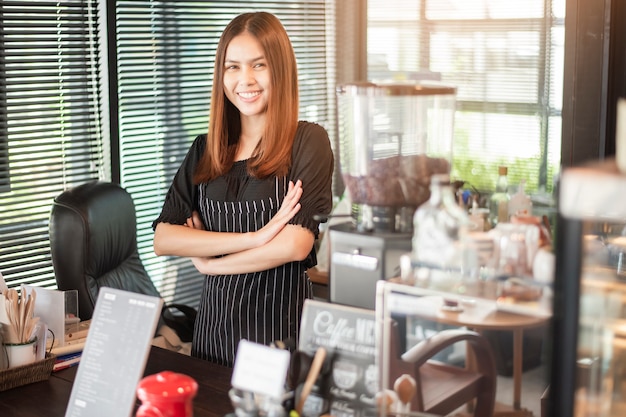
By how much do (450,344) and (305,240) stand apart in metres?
1.08

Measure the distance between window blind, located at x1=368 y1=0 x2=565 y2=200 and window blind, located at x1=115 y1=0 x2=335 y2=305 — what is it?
95cm

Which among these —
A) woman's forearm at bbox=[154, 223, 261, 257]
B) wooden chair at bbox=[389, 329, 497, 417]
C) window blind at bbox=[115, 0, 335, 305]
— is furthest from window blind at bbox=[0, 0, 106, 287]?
wooden chair at bbox=[389, 329, 497, 417]

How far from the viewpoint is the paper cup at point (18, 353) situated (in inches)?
79.5

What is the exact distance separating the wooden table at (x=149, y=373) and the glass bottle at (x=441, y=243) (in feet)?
2.35

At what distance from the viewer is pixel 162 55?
4117 millimetres

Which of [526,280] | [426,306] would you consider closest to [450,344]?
[426,306]

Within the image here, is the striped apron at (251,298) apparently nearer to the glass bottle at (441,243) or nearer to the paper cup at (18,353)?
the paper cup at (18,353)

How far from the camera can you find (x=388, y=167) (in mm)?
1398

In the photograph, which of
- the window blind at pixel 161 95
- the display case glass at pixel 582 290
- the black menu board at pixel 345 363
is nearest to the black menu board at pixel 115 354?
the black menu board at pixel 345 363

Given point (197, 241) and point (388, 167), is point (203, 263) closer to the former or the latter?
point (197, 241)

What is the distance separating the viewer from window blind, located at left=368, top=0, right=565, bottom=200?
4.24m

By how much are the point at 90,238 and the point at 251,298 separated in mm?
794

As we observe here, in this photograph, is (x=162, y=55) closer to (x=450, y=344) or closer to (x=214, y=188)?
(x=214, y=188)

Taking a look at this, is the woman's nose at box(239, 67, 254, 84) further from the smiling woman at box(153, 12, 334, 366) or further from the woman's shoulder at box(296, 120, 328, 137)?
the woman's shoulder at box(296, 120, 328, 137)
